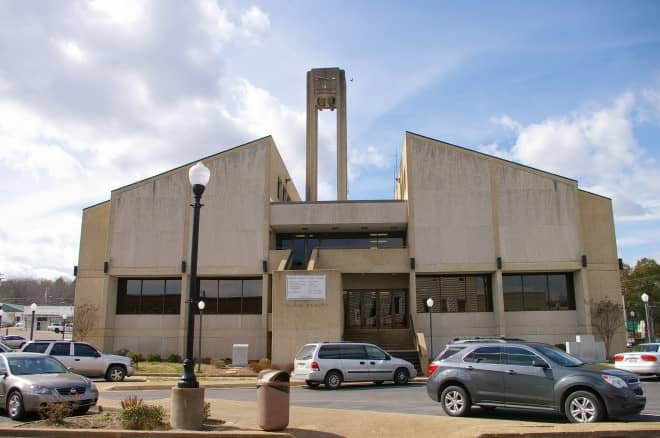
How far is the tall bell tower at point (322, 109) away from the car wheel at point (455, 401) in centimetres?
2824

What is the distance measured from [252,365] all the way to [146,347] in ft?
28.4

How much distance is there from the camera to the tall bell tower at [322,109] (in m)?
41.4

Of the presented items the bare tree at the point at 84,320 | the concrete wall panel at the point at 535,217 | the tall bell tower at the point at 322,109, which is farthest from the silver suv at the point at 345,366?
the tall bell tower at the point at 322,109

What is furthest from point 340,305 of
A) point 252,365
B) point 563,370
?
point 563,370

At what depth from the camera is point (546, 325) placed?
32781mm

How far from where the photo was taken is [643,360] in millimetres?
21922

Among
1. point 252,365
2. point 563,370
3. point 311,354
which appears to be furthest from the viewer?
point 252,365

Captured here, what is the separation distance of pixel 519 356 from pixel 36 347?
1786cm

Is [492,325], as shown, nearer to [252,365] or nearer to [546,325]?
[546,325]

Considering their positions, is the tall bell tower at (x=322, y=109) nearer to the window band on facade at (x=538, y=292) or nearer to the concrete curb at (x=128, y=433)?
the window band on facade at (x=538, y=292)

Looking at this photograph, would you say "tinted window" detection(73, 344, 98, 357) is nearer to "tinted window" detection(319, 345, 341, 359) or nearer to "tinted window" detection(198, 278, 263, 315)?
"tinted window" detection(319, 345, 341, 359)

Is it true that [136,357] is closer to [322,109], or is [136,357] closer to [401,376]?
[401,376]

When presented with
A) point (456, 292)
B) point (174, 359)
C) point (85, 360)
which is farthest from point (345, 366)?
point (174, 359)

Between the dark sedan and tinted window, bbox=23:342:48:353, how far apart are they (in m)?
15.6
